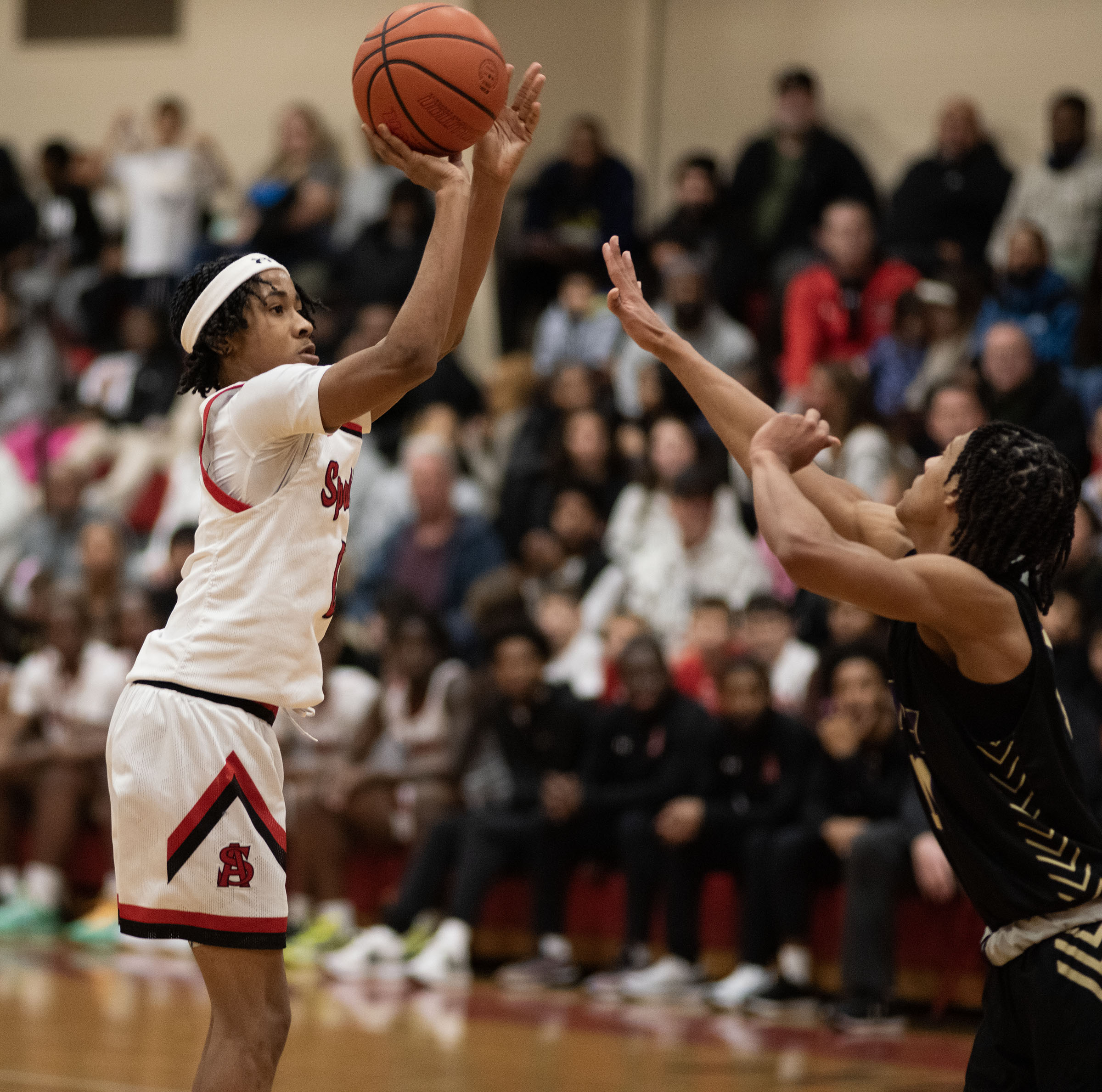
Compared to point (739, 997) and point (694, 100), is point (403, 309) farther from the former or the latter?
point (694, 100)

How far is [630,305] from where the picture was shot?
3715 millimetres

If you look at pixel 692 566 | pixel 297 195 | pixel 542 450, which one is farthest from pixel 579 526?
pixel 297 195

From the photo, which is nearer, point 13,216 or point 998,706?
point 998,706

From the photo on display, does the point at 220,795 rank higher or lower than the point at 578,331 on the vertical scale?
lower

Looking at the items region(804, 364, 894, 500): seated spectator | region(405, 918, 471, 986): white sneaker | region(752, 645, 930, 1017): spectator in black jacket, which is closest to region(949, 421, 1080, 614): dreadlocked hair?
region(752, 645, 930, 1017): spectator in black jacket

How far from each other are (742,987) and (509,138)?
13.3ft

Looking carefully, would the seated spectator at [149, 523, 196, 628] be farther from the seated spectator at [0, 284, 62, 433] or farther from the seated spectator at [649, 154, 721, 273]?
the seated spectator at [649, 154, 721, 273]

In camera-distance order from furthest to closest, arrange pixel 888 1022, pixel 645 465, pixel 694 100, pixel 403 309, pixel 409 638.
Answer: pixel 694 100 < pixel 645 465 < pixel 409 638 < pixel 888 1022 < pixel 403 309

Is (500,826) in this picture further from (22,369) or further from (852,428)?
(22,369)

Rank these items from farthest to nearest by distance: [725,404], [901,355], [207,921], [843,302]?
[843,302]
[901,355]
[725,404]
[207,921]

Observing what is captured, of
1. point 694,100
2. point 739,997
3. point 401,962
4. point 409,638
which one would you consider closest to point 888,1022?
point 739,997

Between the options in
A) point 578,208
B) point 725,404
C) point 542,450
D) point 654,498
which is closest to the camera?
point 725,404

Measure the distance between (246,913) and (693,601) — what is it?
5.35 metres

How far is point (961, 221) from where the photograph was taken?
1015cm
